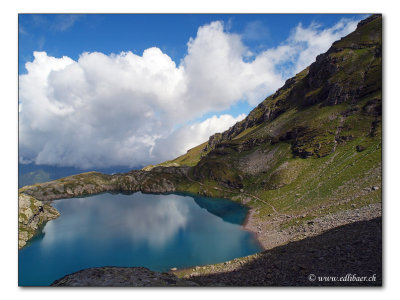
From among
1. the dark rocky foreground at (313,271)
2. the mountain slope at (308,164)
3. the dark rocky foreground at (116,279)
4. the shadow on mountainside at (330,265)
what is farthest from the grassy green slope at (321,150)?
the dark rocky foreground at (116,279)

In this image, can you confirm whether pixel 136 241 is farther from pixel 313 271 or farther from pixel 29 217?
pixel 29 217

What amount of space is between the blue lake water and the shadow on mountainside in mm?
19737

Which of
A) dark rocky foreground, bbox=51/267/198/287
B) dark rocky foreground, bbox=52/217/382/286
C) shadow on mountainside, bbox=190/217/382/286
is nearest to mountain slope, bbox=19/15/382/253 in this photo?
shadow on mountainside, bbox=190/217/382/286

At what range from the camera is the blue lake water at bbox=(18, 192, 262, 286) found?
3941cm

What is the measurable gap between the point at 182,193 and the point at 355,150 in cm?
8858

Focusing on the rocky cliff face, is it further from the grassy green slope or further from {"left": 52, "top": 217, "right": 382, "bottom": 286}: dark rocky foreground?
the grassy green slope

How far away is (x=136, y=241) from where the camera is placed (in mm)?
48969

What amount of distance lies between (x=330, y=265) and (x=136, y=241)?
42.8 m

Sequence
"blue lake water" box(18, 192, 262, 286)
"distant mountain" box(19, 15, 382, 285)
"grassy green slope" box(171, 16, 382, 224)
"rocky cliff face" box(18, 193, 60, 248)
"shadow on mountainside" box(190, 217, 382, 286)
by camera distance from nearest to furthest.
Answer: "shadow on mountainside" box(190, 217, 382, 286), "distant mountain" box(19, 15, 382, 285), "blue lake water" box(18, 192, 262, 286), "grassy green slope" box(171, 16, 382, 224), "rocky cliff face" box(18, 193, 60, 248)

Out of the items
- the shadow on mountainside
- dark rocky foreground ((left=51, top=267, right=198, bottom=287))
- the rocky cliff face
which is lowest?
the shadow on mountainside

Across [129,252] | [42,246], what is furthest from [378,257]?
[42,246]

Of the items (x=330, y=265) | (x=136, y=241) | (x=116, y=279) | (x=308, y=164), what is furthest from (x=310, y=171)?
(x=116, y=279)

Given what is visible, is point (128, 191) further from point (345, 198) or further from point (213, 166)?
point (345, 198)

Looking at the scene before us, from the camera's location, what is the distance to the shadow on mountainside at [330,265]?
651 inches
